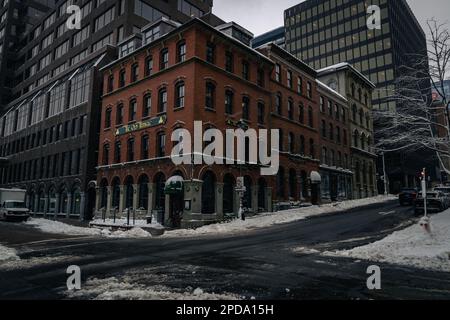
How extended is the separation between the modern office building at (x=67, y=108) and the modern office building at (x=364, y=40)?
121 feet

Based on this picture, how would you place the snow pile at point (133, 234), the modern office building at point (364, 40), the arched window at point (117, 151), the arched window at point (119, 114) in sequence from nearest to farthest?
the snow pile at point (133, 234)
the arched window at point (117, 151)
the arched window at point (119, 114)
the modern office building at point (364, 40)

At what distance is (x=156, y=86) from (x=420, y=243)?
2290 cm

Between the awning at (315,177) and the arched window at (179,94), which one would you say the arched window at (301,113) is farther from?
the arched window at (179,94)

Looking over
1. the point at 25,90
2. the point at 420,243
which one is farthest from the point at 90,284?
the point at 25,90

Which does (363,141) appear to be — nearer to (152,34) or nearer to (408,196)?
(408,196)

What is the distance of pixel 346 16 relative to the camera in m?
75.1

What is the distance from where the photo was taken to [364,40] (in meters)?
71.2

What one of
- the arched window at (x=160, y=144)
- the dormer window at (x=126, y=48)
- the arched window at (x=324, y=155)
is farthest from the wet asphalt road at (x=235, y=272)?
the arched window at (x=324, y=155)

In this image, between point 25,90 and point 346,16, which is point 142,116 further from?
point 346,16

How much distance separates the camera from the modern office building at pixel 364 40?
66875 mm

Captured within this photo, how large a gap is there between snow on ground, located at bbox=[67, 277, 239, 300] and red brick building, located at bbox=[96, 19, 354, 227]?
1680 centimetres

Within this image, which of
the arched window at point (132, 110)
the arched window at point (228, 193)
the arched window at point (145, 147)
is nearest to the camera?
the arched window at point (228, 193)

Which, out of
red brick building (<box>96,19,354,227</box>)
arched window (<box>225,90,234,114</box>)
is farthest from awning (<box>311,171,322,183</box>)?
arched window (<box>225,90,234,114</box>)

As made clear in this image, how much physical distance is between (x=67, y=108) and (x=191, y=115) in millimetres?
22864
